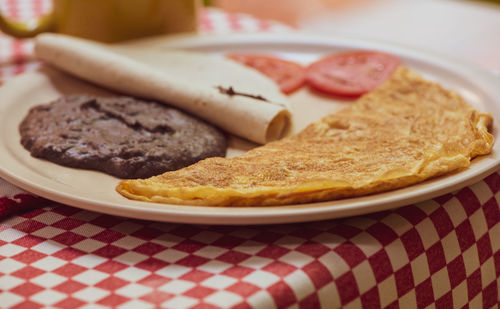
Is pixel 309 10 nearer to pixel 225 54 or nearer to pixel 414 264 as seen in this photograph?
pixel 225 54

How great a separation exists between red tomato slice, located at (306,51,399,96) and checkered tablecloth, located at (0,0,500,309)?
62 cm

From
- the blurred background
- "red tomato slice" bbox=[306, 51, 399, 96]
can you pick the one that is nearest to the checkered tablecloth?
"red tomato slice" bbox=[306, 51, 399, 96]

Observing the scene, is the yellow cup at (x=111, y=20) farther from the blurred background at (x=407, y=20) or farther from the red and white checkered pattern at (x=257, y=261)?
the blurred background at (x=407, y=20)

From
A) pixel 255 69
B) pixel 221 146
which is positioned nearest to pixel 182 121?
pixel 221 146

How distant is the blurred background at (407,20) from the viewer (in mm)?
5754

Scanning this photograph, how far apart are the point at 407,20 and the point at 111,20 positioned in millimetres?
4787

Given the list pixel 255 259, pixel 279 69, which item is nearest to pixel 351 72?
pixel 279 69

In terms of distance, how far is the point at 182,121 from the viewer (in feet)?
5.88

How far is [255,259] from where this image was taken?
1.24 metres

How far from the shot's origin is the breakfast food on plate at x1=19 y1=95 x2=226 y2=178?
1554 millimetres

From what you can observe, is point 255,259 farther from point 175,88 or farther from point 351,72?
point 351,72

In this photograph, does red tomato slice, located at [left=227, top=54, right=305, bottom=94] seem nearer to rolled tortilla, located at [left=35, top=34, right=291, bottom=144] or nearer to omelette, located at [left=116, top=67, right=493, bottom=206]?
rolled tortilla, located at [left=35, top=34, right=291, bottom=144]

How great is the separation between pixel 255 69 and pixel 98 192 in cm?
100

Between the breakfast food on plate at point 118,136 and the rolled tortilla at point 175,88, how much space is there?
0.04 metres
